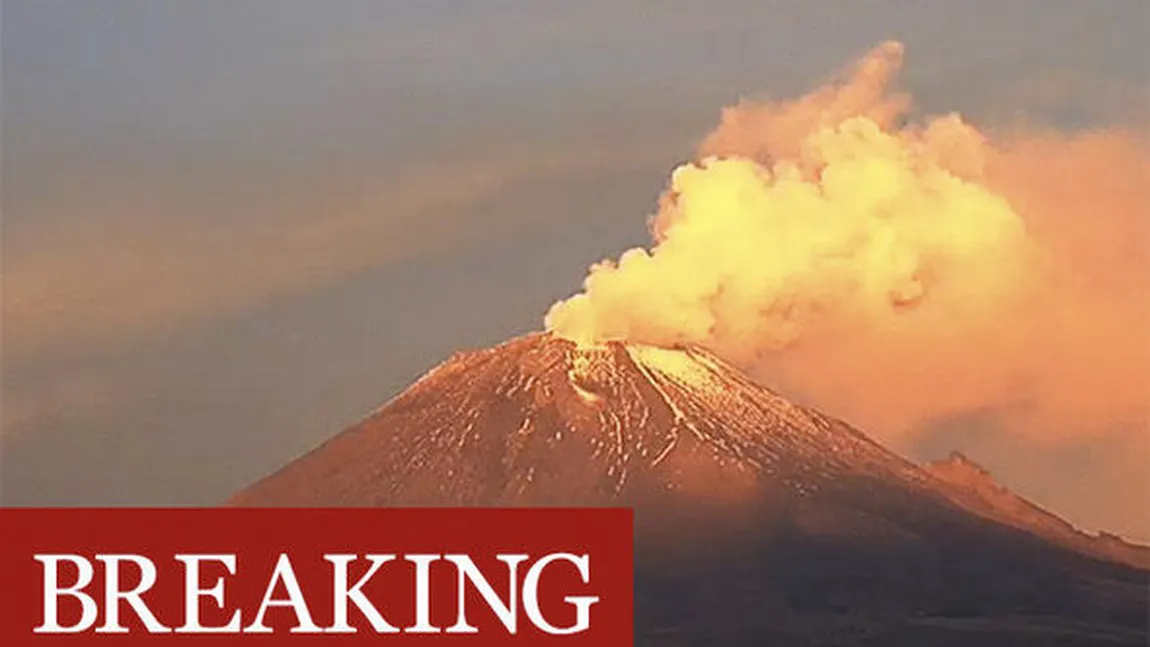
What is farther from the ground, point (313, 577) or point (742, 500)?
point (742, 500)


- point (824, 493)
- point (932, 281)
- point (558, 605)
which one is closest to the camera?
point (558, 605)

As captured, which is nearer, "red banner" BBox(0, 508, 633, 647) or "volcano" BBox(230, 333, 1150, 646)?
"red banner" BBox(0, 508, 633, 647)

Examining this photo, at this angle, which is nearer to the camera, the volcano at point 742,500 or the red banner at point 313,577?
the red banner at point 313,577

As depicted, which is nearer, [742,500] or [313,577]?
[313,577]

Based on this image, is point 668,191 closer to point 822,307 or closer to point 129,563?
point 822,307

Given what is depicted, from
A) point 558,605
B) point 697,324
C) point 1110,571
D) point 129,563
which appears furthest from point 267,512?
point 1110,571
